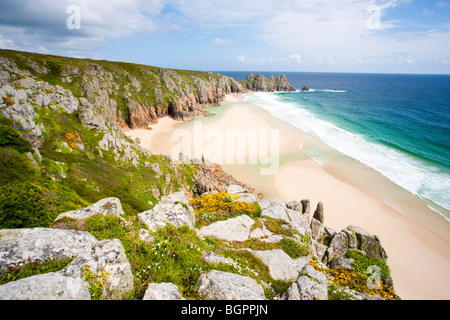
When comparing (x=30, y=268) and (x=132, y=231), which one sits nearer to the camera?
(x=30, y=268)

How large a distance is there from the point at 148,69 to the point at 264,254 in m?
93.0

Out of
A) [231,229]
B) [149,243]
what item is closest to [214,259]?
[149,243]

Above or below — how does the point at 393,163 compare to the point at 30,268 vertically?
below

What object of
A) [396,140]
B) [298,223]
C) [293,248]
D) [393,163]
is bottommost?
[393,163]

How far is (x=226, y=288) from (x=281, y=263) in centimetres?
514

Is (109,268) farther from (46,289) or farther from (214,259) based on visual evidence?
(214,259)

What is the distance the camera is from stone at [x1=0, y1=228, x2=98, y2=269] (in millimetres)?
6191

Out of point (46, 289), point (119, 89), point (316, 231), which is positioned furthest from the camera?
point (119, 89)

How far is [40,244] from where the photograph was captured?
22.1ft

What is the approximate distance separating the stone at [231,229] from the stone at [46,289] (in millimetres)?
7494

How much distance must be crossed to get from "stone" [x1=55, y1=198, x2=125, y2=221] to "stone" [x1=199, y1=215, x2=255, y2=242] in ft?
16.4

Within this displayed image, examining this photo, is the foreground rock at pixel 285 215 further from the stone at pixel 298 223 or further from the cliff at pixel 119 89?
the cliff at pixel 119 89

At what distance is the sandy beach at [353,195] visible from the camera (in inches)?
818
